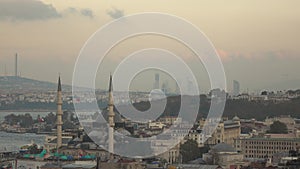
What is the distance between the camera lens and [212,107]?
3052 centimetres

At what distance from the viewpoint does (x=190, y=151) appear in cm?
1911

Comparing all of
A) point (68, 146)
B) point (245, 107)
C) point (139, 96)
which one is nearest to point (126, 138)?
point (68, 146)

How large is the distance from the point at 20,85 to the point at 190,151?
5900 centimetres

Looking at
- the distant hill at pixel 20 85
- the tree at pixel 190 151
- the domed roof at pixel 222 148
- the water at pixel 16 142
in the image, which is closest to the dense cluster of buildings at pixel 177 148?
the domed roof at pixel 222 148

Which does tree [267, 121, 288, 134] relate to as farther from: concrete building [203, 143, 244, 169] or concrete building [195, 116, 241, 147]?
concrete building [203, 143, 244, 169]

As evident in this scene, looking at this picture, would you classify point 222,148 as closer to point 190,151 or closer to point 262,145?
point 190,151

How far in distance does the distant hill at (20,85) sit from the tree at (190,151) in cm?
5205

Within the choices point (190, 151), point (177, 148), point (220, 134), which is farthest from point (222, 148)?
point (220, 134)

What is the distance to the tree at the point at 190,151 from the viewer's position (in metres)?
18.8

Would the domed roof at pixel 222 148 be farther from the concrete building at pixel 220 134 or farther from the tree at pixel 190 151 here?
the concrete building at pixel 220 134

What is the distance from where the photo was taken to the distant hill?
237 ft

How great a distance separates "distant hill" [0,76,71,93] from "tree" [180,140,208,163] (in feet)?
171

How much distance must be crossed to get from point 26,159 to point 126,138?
3.37 m

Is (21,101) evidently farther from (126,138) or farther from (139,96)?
(126,138)
